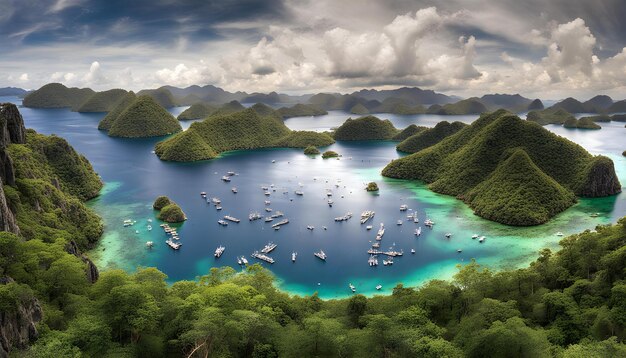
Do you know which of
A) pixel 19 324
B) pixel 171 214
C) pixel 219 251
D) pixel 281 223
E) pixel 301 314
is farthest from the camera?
pixel 281 223

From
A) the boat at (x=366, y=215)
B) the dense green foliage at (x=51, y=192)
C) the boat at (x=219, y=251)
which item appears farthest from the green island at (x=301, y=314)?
the boat at (x=366, y=215)

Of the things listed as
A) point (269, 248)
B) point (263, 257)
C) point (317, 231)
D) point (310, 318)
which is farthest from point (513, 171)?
point (310, 318)

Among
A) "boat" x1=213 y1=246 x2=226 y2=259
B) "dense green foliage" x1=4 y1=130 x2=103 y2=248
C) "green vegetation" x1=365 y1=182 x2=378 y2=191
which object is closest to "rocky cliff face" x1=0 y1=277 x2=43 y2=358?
"dense green foliage" x1=4 y1=130 x2=103 y2=248

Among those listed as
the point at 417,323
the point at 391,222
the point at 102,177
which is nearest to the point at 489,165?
the point at 391,222

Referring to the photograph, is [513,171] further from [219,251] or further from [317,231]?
[219,251]

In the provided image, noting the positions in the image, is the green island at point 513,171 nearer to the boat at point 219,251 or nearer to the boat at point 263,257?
the boat at point 263,257

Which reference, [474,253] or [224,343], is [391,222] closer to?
[474,253]

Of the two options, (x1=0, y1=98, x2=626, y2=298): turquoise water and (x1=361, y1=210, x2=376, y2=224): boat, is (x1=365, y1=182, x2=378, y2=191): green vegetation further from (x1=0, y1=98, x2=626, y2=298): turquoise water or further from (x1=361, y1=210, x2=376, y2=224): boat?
(x1=361, y1=210, x2=376, y2=224): boat
